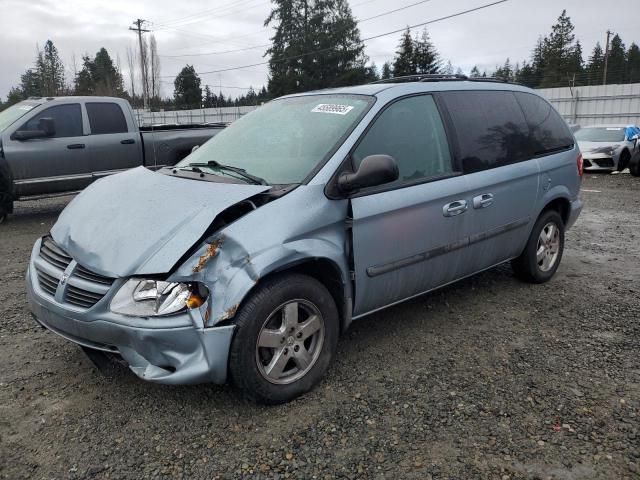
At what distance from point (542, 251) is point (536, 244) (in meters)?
0.21

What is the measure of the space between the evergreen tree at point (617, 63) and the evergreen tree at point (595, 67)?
3.16 ft

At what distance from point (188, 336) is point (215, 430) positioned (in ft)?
1.79

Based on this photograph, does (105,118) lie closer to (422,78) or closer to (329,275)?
(422,78)

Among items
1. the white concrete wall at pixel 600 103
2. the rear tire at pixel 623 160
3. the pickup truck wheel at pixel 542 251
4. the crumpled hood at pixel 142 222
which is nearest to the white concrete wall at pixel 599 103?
the white concrete wall at pixel 600 103

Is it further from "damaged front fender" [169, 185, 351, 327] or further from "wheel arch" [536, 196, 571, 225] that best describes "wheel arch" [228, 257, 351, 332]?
"wheel arch" [536, 196, 571, 225]

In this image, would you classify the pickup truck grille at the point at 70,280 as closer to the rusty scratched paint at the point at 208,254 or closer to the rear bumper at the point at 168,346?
the rear bumper at the point at 168,346

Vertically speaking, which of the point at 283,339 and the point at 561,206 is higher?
the point at 561,206

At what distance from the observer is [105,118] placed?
8750 mm

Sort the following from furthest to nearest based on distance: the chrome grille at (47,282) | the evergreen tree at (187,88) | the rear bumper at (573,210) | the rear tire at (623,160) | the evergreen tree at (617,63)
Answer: the evergreen tree at (187,88) < the evergreen tree at (617,63) < the rear tire at (623,160) < the rear bumper at (573,210) < the chrome grille at (47,282)

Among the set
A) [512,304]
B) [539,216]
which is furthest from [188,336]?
[539,216]

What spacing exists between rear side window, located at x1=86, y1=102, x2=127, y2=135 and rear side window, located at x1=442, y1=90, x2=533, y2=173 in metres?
6.47

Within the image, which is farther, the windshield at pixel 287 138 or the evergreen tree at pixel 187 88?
the evergreen tree at pixel 187 88

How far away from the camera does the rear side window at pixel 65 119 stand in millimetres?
8268

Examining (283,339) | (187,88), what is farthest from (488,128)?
(187,88)
